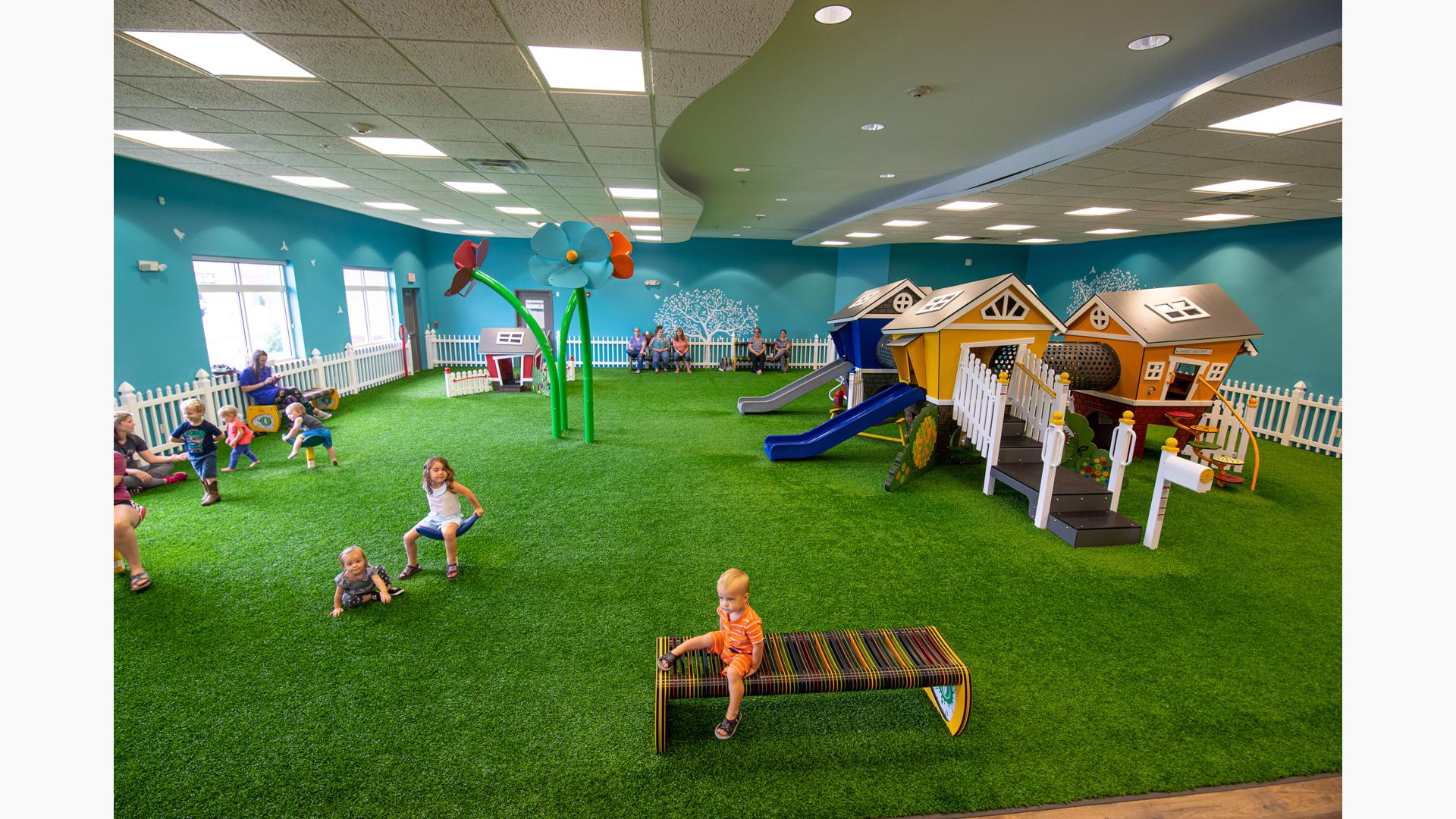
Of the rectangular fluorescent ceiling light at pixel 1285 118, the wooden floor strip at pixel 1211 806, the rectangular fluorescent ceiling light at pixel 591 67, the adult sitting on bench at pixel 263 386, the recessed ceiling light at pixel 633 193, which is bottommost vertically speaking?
the wooden floor strip at pixel 1211 806

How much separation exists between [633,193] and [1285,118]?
6.31m

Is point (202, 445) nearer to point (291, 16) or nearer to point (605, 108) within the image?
point (291, 16)

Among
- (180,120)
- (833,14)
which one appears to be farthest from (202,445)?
(833,14)

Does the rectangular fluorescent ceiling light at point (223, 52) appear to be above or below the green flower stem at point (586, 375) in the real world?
above

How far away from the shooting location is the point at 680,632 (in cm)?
370

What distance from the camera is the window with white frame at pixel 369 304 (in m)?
11.7

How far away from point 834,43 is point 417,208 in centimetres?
833

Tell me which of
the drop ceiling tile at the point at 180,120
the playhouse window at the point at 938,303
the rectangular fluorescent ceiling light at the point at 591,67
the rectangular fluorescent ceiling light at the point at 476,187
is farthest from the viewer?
the rectangular fluorescent ceiling light at the point at 476,187

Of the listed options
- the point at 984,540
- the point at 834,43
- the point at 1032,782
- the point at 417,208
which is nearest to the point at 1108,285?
the point at 984,540

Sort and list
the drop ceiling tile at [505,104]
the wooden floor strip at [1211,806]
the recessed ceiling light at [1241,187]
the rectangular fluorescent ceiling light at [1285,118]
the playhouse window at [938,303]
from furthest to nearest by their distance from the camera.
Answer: the playhouse window at [938,303], the recessed ceiling light at [1241,187], the drop ceiling tile at [505,104], the rectangular fluorescent ceiling light at [1285,118], the wooden floor strip at [1211,806]

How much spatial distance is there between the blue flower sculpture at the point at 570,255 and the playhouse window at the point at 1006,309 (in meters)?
4.41

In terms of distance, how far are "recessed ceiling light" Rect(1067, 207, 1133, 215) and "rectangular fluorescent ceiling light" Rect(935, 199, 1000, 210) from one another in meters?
1.28

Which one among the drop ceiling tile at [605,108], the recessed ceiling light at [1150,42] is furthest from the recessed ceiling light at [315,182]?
the recessed ceiling light at [1150,42]

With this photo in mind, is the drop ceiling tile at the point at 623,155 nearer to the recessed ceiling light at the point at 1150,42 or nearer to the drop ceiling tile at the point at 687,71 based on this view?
the drop ceiling tile at the point at 687,71
